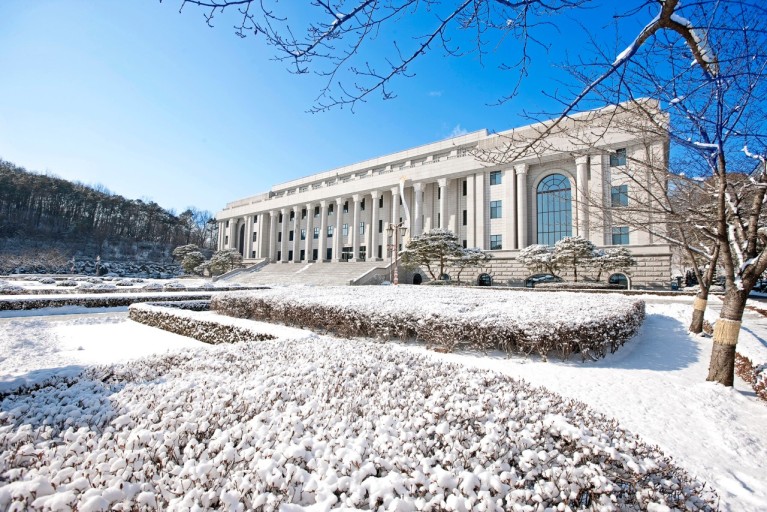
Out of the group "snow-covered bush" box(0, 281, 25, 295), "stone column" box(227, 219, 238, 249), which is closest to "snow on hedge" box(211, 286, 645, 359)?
"snow-covered bush" box(0, 281, 25, 295)

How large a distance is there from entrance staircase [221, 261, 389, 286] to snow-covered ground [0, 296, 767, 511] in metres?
23.3

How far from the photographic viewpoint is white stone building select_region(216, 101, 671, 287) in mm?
25781

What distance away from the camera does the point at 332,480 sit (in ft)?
6.56

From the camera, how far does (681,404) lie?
15.2ft

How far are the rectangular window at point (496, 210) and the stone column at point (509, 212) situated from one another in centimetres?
81

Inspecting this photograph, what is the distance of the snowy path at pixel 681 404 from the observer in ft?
10.4

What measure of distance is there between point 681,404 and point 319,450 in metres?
5.01

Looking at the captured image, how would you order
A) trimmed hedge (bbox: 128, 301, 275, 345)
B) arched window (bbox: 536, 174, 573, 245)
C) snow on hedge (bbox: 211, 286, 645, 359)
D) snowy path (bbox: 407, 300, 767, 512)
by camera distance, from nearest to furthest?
snowy path (bbox: 407, 300, 767, 512) → snow on hedge (bbox: 211, 286, 645, 359) → trimmed hedge (bbox: 128, 301, 275, 345) → arched window (bbox: 536, 174, 573, 245)

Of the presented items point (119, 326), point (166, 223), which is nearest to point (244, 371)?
point (119, 326)

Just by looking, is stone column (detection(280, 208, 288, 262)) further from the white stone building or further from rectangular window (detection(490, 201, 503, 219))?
rectangular window (detection(490, 201, 503, 219))

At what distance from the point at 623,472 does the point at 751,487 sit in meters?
1.80

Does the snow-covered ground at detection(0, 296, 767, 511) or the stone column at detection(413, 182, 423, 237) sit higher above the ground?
the stone column at detection(413, 182, 423, 237)

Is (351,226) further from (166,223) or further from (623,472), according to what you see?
(623,472)

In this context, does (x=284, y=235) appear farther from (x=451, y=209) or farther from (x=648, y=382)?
(x=648, y=382)
